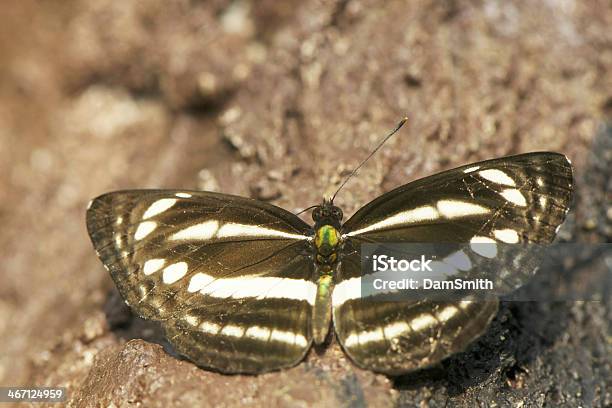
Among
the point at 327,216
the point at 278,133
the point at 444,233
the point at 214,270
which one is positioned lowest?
the point at 214,270

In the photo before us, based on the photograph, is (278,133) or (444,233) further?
(278,133)

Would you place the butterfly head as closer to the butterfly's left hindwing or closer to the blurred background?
the butterfly's left hindwing

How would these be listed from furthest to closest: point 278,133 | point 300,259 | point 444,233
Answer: point 278,133
point 300,259
point 444,233

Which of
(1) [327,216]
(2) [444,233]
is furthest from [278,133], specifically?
(2) [444,233]

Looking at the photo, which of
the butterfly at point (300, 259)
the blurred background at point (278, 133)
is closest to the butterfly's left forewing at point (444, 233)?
the butterfly at point (300, 259)

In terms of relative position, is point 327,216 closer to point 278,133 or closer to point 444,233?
point 444,233
